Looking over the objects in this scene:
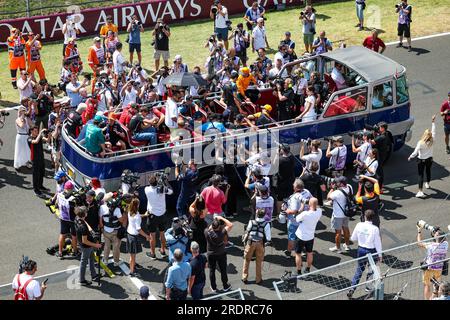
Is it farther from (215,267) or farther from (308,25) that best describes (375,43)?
(215,267)

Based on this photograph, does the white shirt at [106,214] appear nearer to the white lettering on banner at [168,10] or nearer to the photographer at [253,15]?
the photographer at [253,15]

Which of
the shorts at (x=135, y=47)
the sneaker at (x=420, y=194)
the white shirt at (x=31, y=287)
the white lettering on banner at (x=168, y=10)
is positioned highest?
the white lettering on banner at (x=168, y=10)

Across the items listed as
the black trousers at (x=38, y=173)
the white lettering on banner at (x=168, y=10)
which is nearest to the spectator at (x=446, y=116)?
the black trousers at (x=38, y=173)

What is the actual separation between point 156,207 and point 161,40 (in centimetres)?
1013

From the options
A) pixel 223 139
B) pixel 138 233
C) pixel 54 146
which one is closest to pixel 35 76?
pixel 54 146

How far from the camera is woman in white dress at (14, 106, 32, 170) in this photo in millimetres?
19734

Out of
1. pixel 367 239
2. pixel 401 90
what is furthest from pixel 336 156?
pixel 367 239

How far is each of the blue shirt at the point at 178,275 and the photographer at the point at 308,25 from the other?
13.8 metres

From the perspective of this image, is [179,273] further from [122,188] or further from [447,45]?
[447,45]

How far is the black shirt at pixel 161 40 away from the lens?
83.8 feet

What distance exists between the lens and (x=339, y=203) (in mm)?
16453

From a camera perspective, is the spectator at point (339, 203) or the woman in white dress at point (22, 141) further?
→ the woman in white dress at point (22, 141)

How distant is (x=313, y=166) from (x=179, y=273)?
451 cm

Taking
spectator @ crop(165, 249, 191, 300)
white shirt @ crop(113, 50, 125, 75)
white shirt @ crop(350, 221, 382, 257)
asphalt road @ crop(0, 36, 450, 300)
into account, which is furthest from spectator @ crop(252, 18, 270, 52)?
spectator @ crop(165, 249, 191, 300)
